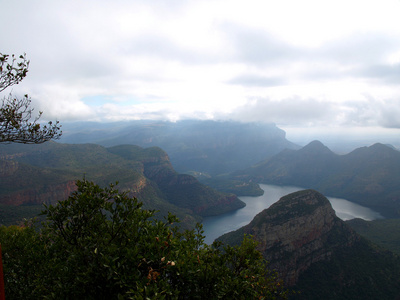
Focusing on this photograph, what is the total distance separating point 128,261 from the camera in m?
7.58

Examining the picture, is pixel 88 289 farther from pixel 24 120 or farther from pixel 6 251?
pixel 6 251

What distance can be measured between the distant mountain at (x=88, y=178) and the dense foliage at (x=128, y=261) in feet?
148

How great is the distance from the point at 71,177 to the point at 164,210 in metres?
47.1

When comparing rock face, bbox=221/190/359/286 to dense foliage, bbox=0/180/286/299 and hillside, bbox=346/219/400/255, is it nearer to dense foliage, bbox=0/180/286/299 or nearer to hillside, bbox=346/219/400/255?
hillside, bbox=346/219/400/255

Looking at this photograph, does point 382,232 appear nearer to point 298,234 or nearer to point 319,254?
point 319,254

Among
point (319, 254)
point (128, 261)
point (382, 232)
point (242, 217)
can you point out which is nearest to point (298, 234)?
point (319, 254)

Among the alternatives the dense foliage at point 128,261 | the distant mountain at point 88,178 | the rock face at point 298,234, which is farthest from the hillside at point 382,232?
the dense foliage at point 128,261

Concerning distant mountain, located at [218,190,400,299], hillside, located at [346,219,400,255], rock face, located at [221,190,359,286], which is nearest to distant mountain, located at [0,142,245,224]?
rock face, located at [221,190,359,286]

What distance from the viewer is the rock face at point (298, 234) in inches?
2640

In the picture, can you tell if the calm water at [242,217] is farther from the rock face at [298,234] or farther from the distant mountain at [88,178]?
the rock face at [298,234]

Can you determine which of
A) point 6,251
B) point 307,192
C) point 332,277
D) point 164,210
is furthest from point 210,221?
point 6,251

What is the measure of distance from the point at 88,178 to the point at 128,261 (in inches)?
3941

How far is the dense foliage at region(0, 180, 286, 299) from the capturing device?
23.3ft

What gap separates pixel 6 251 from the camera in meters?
14.2
